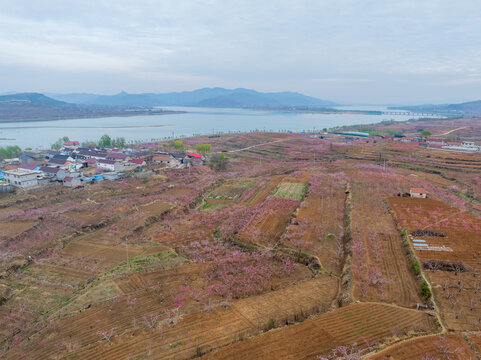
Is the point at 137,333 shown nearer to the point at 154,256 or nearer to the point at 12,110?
the point at 154,256

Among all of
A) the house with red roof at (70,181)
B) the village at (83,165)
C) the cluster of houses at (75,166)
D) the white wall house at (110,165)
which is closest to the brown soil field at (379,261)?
the village at (83,165)

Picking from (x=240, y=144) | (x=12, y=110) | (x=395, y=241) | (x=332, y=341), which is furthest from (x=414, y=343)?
(x=12, y=110)

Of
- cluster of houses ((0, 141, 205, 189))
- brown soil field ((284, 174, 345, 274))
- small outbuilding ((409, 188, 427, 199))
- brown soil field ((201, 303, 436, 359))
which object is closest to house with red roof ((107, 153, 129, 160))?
cluster of houses ((0, 141, 205, 189))

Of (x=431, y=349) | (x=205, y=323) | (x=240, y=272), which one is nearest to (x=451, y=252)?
(x=431, y=349)

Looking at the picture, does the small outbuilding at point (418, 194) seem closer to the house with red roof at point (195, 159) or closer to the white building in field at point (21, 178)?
the house with red roof at point (195, 159)

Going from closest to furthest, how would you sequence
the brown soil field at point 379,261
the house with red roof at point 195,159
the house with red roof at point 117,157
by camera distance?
the brown soil field at point 379,261
the house with red roof at point 117,157
the house with red roof at point 195,159

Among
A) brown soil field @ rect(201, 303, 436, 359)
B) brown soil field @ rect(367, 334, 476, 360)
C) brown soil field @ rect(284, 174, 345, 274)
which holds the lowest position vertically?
brown soil field @ rect(201, 303, 436, 359)

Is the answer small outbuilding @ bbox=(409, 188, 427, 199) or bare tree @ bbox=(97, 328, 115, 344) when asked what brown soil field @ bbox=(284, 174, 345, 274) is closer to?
small outbuilding @ bbox=(409, 188, 427, 199)
